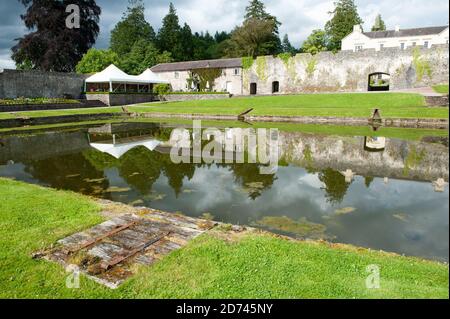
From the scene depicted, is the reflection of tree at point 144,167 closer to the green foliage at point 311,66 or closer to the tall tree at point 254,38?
the green foliage at point 311,66

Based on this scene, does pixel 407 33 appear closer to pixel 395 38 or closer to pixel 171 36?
pixel 395 38

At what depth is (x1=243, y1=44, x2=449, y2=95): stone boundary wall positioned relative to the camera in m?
32.8

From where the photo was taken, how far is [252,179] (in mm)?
9234

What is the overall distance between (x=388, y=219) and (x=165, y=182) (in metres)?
5.53

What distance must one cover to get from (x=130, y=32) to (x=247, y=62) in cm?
3199

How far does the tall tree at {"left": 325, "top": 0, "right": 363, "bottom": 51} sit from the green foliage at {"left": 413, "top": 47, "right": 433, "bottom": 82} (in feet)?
71.5

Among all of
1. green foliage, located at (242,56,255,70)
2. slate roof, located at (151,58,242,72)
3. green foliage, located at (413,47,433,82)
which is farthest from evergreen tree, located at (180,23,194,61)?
green foliage, located at (413,47,433,82)

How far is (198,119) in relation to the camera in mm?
26328

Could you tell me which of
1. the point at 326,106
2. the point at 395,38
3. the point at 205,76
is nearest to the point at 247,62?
the point at 205,76

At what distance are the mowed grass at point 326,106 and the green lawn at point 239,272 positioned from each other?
18.8m

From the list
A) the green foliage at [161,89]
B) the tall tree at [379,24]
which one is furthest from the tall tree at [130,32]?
the tall tree at [379,24]

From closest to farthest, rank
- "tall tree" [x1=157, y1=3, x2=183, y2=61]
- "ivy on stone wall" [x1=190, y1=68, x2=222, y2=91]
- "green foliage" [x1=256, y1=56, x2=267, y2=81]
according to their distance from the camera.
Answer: "green foliage" [x1=256, y1=56, x2=267, y2=81]
"ivy on stone wall" [x1=190, y1=68, x2=222, y2=91]
"tall tree" [x1=157, y1=3, x2=183, y2=61]

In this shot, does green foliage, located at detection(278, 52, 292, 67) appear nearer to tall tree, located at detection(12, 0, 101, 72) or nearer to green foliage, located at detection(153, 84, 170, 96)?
green foliage, located at detection(153, 84, 170, 96)
